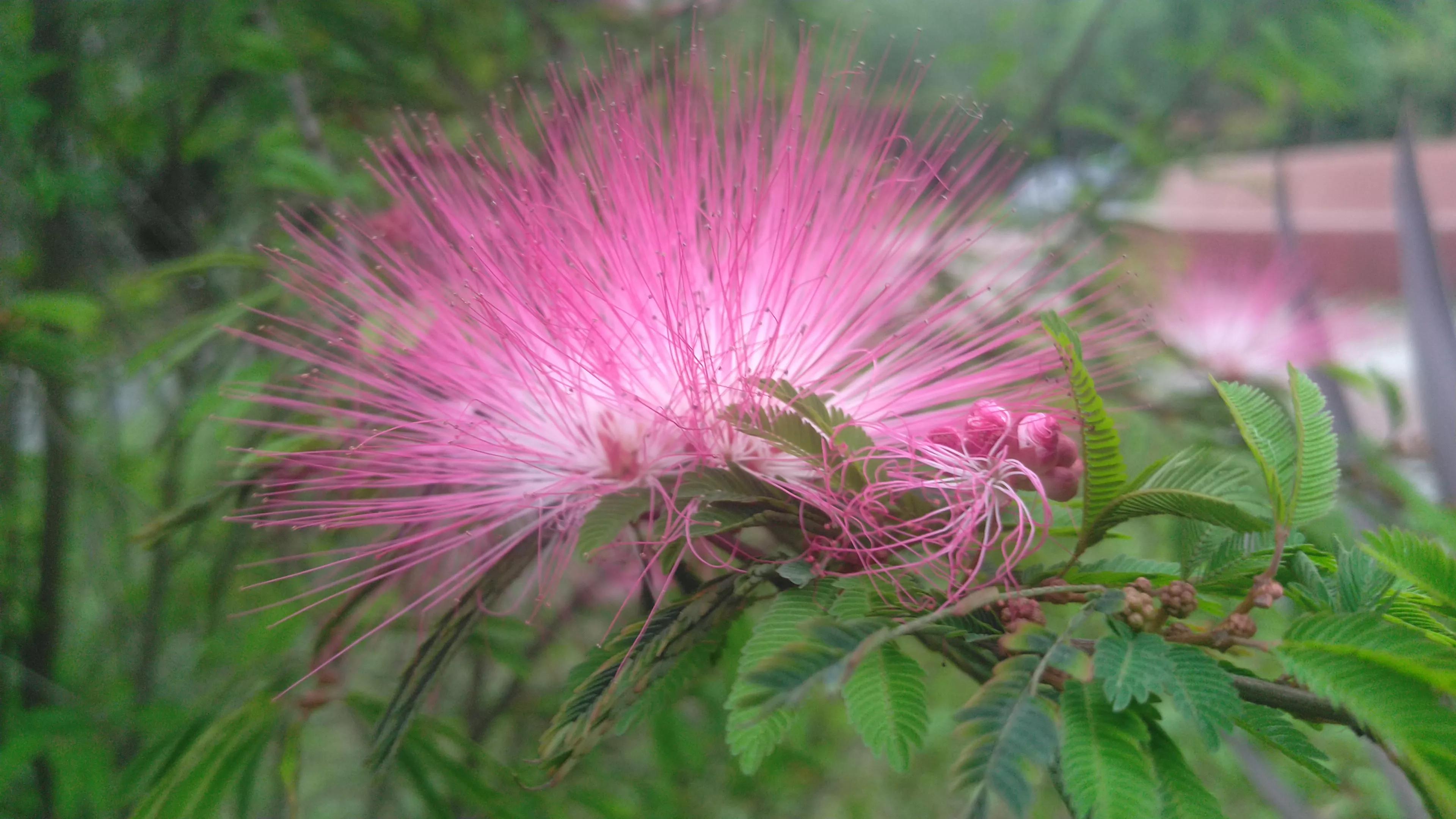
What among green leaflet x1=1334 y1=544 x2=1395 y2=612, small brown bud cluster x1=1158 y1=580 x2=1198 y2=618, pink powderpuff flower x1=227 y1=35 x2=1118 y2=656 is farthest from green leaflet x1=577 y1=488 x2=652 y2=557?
green leaflet x1=1334 y1=544 x2=1395 y2=612

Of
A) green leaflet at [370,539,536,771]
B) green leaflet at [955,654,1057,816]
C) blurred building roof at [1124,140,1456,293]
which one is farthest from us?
blurred building roof at [1124,140,1456,293]

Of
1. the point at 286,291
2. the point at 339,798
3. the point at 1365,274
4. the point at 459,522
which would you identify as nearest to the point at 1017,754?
the point at 459,522

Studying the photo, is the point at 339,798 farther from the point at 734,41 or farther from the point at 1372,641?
the point at 1372,641

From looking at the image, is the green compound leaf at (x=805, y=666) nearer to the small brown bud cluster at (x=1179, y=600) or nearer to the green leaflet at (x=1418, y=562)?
the small brown bud cluster at (x=1179, y=600)

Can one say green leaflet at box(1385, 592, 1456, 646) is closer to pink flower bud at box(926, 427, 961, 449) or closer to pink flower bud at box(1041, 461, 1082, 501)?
pink flower bud at box(1041, 461, 1082, 501)

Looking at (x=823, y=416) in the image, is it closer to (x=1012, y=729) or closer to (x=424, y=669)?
(x=1012, y=729)

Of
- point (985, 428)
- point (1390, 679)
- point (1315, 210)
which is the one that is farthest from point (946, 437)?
point (1315, 210)
